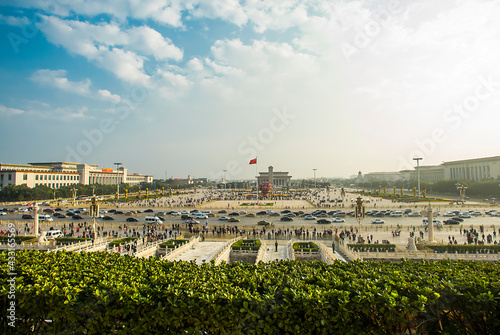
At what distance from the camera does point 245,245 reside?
2442 cm

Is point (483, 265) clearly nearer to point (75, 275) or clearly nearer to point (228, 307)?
point (228, 307)

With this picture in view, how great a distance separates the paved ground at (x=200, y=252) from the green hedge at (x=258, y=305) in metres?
12.7

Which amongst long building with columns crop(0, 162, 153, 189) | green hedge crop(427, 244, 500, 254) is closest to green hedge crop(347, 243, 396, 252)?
green hedge crop(427, 244, 500, 254)

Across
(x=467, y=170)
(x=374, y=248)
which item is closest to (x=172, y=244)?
(x=374, y=248)

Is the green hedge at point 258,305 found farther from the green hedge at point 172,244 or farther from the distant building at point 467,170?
the distant building at point 467,170

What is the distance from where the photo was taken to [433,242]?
2466 centimetres

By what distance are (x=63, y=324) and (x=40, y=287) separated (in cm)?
119

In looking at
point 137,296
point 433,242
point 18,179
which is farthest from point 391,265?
point 18,179

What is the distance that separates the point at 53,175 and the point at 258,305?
3786 inches

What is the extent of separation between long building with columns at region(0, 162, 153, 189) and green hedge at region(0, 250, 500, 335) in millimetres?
79605

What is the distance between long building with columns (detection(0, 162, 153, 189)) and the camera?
75.4m

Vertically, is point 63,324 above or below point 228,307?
below

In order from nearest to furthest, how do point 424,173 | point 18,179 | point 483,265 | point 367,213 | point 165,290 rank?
point 165,290
point 483,265
point 367,213
point 18,179
point 424,173

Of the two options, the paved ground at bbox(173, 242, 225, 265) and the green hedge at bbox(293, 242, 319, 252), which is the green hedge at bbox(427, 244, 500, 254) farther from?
the paved ground at bbox(173, 242, 225, 265)
